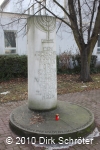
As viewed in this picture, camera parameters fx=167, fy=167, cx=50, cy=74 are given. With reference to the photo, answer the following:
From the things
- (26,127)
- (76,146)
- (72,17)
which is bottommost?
(76,146)

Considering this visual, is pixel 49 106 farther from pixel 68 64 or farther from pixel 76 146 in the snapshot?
pixel 68 64

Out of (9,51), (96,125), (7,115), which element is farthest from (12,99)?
(9,51)

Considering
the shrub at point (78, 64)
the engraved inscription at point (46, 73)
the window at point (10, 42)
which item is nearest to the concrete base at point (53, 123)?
the engraved inscription at point (46, 73)

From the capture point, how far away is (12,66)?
977 cm

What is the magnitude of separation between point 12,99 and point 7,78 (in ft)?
12.7

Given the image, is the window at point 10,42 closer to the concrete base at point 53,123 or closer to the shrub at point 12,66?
the shrub at point 12,66

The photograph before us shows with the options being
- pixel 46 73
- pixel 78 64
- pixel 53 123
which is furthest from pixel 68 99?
pixel 78 64

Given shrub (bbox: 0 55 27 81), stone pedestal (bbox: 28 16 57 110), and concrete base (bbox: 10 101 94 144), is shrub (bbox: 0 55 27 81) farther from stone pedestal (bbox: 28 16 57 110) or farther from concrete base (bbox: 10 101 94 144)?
stone pedestal (bbox: 28 16 57 110)

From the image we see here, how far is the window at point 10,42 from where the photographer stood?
1124 cm

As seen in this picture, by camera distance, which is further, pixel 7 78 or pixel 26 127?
pixel 7 78

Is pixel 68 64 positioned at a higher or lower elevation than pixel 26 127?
higher

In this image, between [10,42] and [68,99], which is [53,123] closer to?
[68,99]

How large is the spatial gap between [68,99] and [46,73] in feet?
8.15

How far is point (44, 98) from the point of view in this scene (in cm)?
417
